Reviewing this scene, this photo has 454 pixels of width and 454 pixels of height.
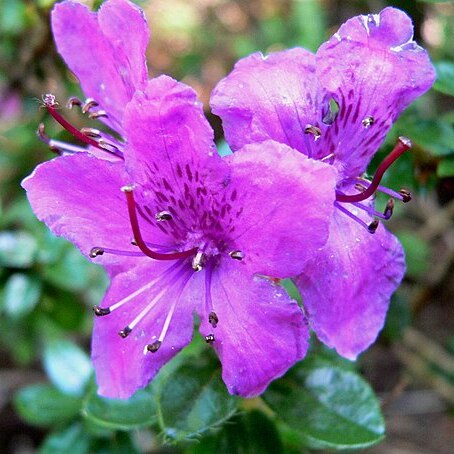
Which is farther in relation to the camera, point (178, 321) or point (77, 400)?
point (77, 400)

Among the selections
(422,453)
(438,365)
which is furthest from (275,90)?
(422,453)

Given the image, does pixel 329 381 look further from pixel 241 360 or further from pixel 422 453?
pixel 422 453

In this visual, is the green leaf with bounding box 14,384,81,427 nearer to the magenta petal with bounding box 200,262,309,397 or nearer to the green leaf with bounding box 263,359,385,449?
the green leaf with bounding box 263,359,385,449

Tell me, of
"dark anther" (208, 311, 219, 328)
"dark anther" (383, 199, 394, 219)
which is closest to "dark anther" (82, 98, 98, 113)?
"dark anther" (208, 311, 219, 328)

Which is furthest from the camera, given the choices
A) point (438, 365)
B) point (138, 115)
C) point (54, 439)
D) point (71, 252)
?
point (438, 365)

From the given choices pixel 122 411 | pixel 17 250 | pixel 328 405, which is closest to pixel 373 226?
pixel 328 405

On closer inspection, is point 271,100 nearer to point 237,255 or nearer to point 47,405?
point 237,255
